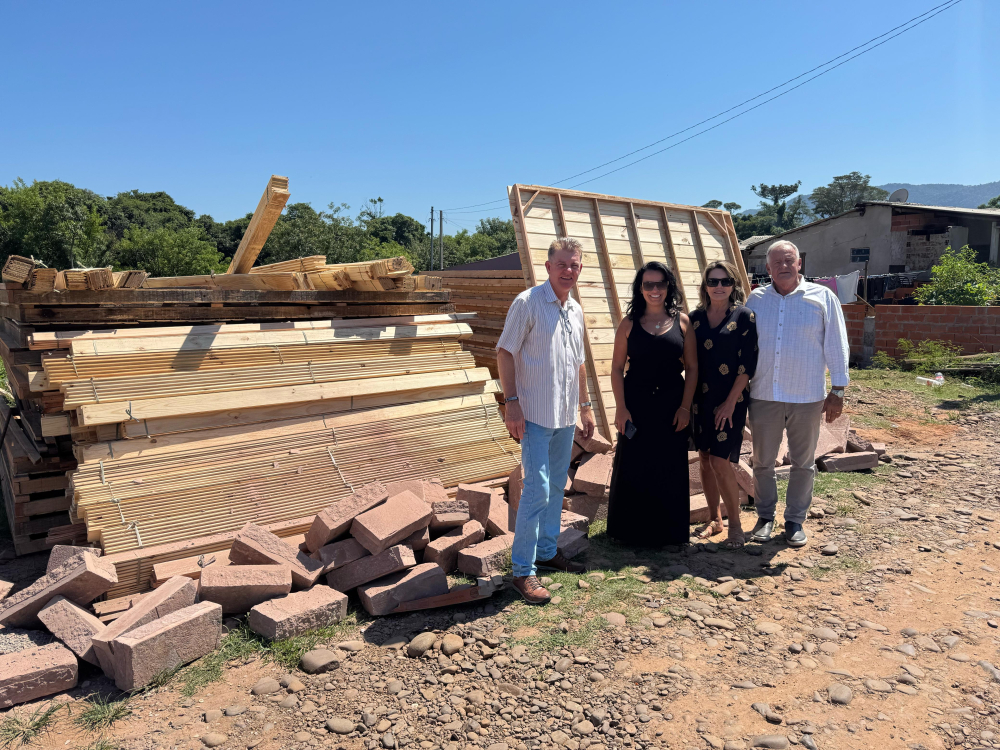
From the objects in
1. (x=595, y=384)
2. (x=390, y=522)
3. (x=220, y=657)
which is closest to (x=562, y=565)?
(x=390, y=522)

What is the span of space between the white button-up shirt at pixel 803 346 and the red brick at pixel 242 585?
3473mm

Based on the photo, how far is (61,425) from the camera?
4.28 metres

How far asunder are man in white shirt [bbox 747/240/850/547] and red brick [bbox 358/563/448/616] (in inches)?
100

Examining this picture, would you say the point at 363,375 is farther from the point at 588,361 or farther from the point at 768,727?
the point at 768,727

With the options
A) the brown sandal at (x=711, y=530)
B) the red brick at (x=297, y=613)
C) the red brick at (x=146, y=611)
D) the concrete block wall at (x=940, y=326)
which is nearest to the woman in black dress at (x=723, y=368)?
the brown sandal at (x=711, y=530)

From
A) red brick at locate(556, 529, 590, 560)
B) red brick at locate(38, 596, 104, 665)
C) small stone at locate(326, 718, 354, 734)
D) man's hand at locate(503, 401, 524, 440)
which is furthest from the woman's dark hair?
red brick at locate(38, 596, 104, 665)

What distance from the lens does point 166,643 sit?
3.13 metres

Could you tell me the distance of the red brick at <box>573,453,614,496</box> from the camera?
4.98 metres

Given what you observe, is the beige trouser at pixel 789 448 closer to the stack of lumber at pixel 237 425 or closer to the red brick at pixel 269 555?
the stack of lumber at pixel 237 425

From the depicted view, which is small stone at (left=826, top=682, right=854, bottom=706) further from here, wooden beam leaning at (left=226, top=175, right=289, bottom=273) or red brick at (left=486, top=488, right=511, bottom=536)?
wooden beam leaning at (left=226, top=175, right=289, bottom=273)

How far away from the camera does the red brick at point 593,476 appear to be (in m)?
4.98

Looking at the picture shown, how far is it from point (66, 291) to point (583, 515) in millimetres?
4258

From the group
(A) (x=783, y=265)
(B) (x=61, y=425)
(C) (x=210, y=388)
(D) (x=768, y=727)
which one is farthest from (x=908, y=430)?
(B) (x=61, y=425)

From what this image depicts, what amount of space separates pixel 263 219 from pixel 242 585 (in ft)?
10.3
